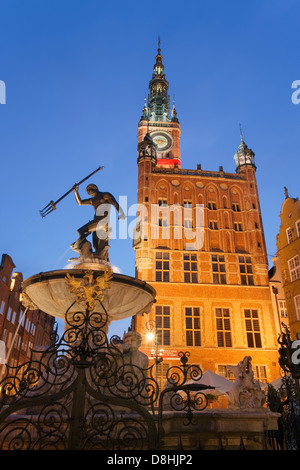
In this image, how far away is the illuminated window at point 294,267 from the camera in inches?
906

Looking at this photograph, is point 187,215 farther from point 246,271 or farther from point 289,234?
point 289,234

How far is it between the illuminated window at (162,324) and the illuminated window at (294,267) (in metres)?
8.95

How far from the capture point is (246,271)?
1024 inches

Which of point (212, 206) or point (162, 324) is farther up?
point (212, 206)

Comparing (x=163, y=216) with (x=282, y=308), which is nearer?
(x=282, y=308)

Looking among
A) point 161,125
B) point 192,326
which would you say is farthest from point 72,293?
point 161,125

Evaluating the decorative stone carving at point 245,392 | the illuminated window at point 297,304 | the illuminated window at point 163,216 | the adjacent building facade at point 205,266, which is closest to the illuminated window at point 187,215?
the adjacent building facade at point 205,266

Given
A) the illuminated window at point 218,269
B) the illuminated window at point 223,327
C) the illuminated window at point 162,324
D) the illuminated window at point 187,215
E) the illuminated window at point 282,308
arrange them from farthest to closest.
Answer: the illuminated window at point 187,215
the illuminated window at point 282,308
the illuminated window at point 218,269
the illuminated window at point 223,327
the illuminated window at point 162,324

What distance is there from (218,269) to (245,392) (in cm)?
1983

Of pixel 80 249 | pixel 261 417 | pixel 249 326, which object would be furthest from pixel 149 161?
pixel 261 417

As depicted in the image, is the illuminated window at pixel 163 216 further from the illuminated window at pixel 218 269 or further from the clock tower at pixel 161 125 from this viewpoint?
the clock tower at pixel 161 125

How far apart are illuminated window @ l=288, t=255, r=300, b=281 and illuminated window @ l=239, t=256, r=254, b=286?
3.27 meters

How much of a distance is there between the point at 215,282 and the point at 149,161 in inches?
455

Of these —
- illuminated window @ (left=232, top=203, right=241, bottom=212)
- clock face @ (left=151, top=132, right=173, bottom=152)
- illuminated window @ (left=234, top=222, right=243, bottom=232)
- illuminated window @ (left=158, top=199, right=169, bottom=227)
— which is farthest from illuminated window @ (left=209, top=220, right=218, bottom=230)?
clock face @ (left=151, top=132, right=173, bottom=152)
